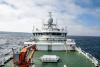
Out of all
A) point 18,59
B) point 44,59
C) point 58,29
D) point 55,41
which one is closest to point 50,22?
point 58,29

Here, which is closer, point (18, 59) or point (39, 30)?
point (18, 59)

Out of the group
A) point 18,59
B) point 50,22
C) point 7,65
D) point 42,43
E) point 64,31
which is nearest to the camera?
point 18,59

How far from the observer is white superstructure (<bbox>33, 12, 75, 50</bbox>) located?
36.3 metres

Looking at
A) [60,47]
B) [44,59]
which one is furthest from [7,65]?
[60,47]

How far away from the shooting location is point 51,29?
3959 centimetres

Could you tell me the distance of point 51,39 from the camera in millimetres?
37469

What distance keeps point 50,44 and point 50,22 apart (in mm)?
7650

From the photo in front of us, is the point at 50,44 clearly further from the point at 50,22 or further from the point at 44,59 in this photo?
the point at 44,59

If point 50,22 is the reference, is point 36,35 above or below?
below

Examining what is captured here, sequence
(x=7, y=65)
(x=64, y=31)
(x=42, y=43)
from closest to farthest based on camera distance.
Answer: (x=7, y=65)
(x=42, y=43)
(x=64, y=31)

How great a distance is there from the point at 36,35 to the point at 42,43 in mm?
4471

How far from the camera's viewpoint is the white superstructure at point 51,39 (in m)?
36.3

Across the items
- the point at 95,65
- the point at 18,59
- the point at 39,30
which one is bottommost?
the point at 95,65

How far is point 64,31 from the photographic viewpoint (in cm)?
3938
